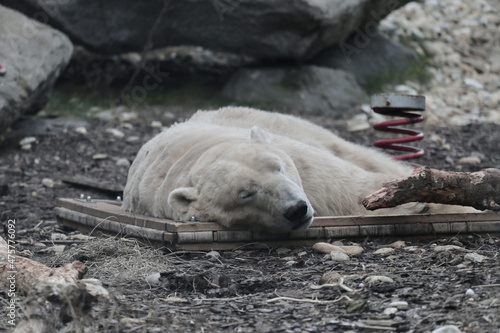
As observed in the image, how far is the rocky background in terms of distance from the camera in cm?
271

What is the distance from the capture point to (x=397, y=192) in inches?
139

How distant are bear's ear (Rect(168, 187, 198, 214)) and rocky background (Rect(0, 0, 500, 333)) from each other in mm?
287

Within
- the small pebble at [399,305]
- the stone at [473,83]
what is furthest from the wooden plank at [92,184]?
the stone at [473,83]

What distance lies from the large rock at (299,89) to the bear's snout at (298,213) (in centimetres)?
502

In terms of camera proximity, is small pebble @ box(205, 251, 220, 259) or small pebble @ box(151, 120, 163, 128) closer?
small pebble @ box(205, 251, 220, 259)

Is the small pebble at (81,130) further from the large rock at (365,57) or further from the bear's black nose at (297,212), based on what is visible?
the bear's black nose at (297,212)

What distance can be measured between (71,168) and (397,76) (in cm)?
463

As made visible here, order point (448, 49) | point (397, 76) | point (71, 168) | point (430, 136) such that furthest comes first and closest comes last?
point (448, 49)
point (397, 76)
point (430, 136)
point (71, 168)

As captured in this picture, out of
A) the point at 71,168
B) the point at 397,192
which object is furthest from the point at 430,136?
the point at 397,192

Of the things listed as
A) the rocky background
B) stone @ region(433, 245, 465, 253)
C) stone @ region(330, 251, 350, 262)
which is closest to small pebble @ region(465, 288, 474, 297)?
the rocky background

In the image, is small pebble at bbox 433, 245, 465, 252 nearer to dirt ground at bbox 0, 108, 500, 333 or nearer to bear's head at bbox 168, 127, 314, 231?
dirt ground at bbox 0, 108, 500, 333

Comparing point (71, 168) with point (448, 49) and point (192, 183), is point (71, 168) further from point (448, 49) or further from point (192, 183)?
point (448, 49)

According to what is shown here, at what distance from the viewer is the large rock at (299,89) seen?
8.50m

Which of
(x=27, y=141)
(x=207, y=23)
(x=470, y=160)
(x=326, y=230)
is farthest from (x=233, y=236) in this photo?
(x=207, y=23)
